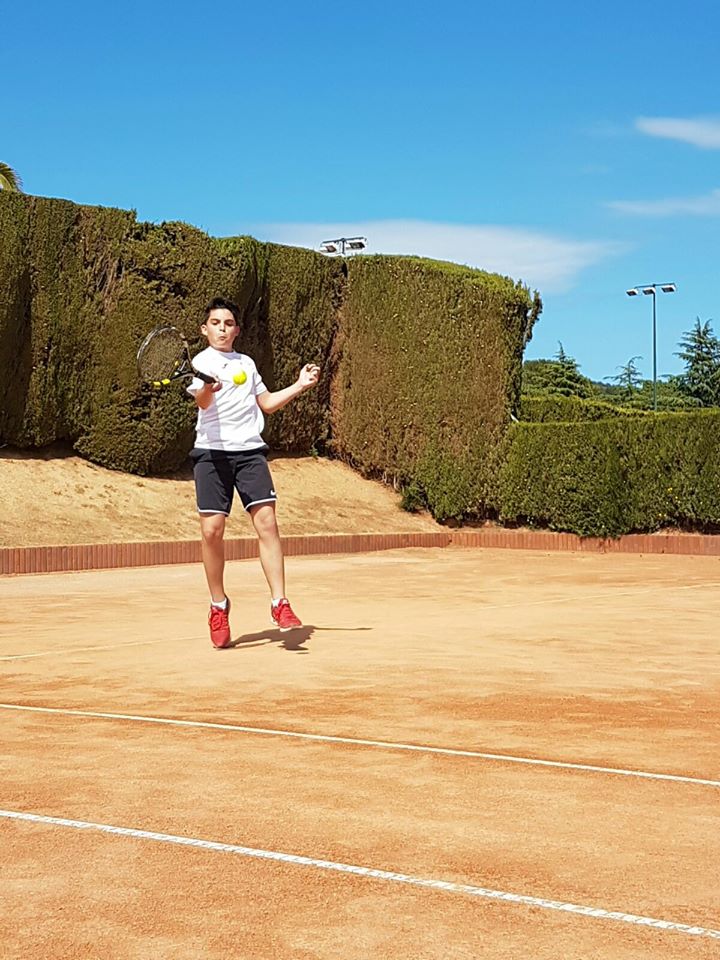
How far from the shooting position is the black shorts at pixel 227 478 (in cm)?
765

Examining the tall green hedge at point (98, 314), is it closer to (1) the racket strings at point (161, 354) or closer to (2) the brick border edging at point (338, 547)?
(2) the brick border edging at point (338, 547)

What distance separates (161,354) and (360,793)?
5.77 metres

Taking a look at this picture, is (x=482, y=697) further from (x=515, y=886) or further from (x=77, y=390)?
(x=77, y=390)

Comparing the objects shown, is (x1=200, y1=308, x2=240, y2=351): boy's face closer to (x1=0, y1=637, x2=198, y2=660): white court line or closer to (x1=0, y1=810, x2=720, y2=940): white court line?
(x1=0, y1=637, x2=198, y2=660): white court line

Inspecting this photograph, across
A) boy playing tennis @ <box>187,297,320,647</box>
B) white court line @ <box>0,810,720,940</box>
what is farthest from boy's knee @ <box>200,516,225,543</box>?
white court line @ <box>0,810,720,940</box>

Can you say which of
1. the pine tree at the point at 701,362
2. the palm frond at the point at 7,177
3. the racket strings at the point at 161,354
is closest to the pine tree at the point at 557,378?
the pine tree at the point at 701,362

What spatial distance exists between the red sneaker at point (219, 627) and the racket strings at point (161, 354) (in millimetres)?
1840

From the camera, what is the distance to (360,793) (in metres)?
4.19

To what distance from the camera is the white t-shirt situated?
25.1 feet

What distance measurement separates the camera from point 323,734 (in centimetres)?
518

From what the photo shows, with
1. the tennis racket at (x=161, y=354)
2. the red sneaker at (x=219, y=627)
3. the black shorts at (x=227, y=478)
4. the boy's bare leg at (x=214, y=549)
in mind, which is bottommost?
the red sneaker at (x=219, y=627)

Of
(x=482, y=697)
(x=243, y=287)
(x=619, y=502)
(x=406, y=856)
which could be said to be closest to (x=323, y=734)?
(x=482, y=697)

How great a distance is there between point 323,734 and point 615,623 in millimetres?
4868

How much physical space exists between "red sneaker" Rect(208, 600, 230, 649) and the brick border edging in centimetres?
845
